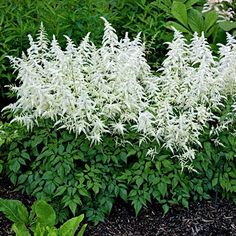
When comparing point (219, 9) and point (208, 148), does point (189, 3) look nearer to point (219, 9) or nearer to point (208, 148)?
point (219, 9)

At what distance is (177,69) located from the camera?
480cm

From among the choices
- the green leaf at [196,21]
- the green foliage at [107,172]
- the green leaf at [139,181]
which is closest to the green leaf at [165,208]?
the green foliage at [107,172]

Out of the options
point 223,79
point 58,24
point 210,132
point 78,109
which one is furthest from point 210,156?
point 58,24

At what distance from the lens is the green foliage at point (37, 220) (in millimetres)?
3758

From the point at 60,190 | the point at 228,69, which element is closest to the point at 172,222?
the point at 60,190

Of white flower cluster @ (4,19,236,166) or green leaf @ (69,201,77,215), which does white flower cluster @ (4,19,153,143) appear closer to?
white flower cluster @ (4,19,236,166)

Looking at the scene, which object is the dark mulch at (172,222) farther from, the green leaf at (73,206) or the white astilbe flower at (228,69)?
the white astilbe flower at (228,69)

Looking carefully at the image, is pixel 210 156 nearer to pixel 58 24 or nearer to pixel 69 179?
pixel 69 179

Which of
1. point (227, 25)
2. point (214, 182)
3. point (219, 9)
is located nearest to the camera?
point (214, 182)

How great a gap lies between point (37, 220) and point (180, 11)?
286cm

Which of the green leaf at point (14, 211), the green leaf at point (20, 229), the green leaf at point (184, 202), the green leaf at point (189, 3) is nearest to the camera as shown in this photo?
the green leaf at point (20, 229)

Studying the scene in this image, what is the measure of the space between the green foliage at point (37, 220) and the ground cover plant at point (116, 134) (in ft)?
0.76

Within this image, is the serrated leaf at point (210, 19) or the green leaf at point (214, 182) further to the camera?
the serrated leaf at point (210, 19)

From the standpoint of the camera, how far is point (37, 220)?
4.01 metres
